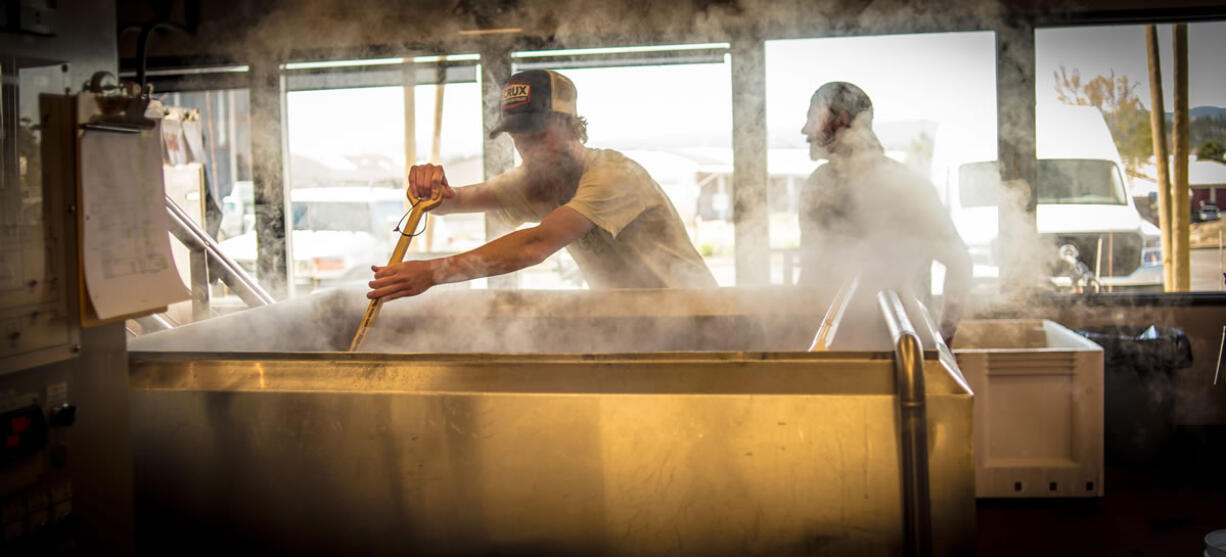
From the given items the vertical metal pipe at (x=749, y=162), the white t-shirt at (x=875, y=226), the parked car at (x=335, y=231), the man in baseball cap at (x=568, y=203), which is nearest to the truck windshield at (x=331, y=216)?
the parked car at (x=335, y=231)

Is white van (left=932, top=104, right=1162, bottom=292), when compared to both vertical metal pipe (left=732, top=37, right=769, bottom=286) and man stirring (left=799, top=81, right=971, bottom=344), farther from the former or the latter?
man stirring (left=799, top=81, right=971, bottom=344)

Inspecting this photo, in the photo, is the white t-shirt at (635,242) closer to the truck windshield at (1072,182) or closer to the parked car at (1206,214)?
the truck windshield at (1072,182)

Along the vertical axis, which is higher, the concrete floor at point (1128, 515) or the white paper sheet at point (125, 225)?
the white paper sheet at point (125, 225)

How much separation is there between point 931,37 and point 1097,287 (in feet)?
4.26

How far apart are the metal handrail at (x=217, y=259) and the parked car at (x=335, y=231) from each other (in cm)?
137

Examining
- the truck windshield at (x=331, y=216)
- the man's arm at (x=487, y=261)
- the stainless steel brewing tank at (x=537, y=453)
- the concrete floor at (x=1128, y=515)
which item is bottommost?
the concrete floor at (x=1128, y=515)

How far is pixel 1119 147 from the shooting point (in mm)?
3762

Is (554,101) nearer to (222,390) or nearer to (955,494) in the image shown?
(222,390)

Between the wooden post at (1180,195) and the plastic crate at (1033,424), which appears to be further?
the wooden post at (1180,195)

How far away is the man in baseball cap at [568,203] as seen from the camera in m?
1.82

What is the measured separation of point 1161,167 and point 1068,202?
0.45 metres

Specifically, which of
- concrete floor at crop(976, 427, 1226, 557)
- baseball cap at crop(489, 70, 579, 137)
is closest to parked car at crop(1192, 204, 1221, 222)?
concrete floor at crop(976, 427, 1226, 557)

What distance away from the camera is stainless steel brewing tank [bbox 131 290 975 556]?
1.07 meters

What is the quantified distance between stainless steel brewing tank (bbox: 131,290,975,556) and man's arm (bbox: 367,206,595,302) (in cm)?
41
